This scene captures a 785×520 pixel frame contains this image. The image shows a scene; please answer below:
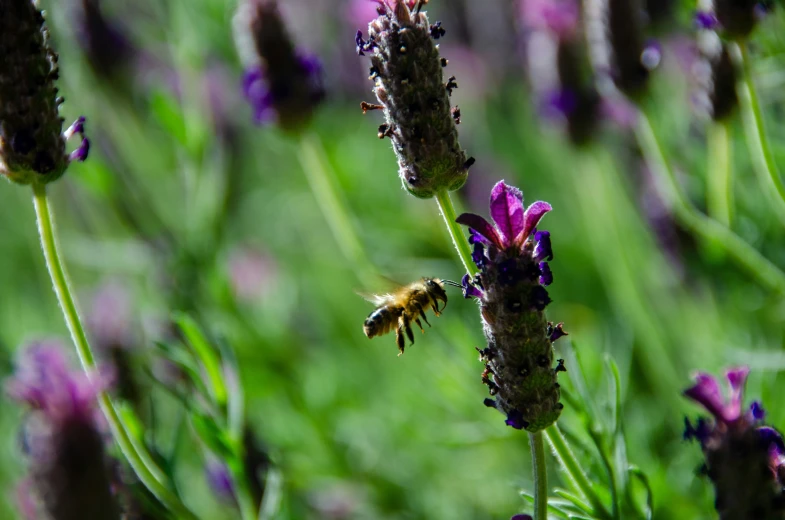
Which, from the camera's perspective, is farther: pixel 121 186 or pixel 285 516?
pixel 121 186

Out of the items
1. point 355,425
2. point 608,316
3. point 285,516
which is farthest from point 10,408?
point 608,316

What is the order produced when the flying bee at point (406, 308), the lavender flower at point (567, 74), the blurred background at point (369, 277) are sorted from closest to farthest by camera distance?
1. the flying bee at point (406, 308)
2. the blurred background at point (369, 277)
3. the lavender flower at point (567, 74)

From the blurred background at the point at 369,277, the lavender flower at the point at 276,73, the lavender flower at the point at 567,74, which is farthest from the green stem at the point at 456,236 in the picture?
the lavender flower at the point at 567,74

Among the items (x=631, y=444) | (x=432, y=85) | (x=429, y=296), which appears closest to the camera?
(x=432, y=85)

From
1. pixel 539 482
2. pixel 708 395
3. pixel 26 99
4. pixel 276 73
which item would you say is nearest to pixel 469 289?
pixel 539 482

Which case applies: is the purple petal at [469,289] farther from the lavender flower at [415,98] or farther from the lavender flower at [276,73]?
the lavender flower at [276,73]

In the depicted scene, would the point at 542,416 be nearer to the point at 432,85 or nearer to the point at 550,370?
the point at 550,370
